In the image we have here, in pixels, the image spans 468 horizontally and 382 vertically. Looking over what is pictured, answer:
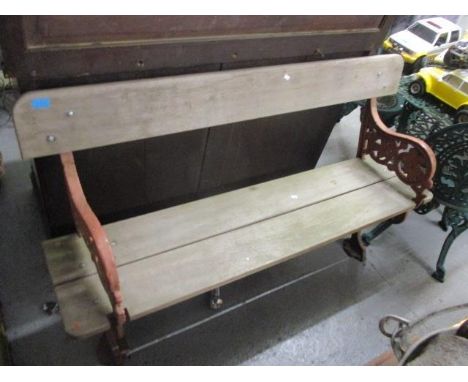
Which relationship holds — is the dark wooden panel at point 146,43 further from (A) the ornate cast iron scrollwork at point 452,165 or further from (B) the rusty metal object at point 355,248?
(B) the rusty metal object at point 355,248

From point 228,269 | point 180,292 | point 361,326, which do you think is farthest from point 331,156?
point 180,292

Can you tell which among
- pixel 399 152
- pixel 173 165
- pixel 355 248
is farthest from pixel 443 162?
pixel 173 165

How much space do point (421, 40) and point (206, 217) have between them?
3384 millimetres

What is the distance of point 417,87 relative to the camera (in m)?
2.59

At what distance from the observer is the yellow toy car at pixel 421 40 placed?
12.1 ft

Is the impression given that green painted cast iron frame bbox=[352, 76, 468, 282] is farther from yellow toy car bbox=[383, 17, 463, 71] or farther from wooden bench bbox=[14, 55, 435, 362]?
yellow toy car bbox=[383, 17, 463, 71]

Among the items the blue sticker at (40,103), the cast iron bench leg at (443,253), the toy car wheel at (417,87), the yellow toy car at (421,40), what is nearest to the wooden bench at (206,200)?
the blue sticker at (40,103)

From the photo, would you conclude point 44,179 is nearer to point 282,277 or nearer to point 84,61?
point 84,61

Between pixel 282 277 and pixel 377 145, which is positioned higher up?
pixel 377 145

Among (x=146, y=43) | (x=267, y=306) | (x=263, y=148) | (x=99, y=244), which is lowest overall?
(x=267, y=306)

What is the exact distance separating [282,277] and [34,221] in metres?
1.39

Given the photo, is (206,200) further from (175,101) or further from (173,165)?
(175,101)

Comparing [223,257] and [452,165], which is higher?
[452,165]

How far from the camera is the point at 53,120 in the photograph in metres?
1.19
